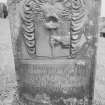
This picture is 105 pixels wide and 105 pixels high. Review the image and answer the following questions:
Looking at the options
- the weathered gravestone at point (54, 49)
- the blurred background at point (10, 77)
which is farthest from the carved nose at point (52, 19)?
the blurred background at point (10, 77)

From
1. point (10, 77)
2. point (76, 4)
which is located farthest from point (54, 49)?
point (10, 77)

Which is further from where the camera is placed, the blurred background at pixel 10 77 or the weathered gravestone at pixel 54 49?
the blurred background at pixel 10 77

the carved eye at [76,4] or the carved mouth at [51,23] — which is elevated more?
the carved eye at [76,4]

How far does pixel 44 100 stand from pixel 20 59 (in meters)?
0.51

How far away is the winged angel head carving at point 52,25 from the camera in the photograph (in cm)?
135

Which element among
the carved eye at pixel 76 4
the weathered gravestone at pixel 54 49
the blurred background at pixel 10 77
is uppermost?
the carved eye at pixel 76 4

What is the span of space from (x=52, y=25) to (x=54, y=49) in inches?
8.8

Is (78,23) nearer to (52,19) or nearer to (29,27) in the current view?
(52,19)

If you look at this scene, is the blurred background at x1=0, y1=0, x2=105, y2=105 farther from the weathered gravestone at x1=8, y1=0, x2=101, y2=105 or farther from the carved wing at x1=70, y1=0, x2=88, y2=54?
the carved wing at x1=70, y1=0, x2=88, y2=54

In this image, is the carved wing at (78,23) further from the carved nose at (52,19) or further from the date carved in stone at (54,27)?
the carved nose at (52,19)

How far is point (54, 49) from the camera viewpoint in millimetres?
1490

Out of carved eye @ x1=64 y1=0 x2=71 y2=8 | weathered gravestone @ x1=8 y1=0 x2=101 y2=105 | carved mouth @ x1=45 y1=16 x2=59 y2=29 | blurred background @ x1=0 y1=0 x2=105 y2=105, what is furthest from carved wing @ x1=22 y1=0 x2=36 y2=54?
blurred background @ x1=0 y1=0 x2=105 y2=105

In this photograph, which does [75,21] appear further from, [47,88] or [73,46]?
[47,88]

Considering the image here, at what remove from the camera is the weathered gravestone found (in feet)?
4.48
